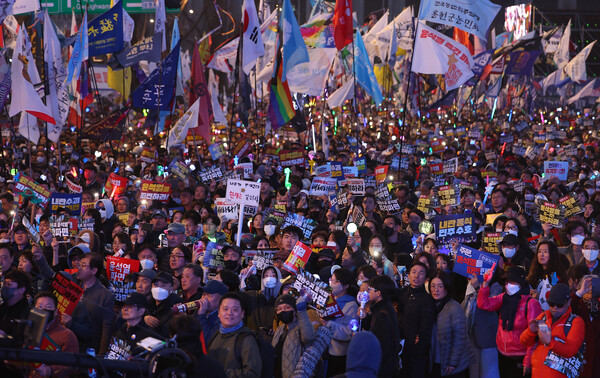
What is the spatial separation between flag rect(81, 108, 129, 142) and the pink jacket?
11447 millimetres

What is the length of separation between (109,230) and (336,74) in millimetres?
18708

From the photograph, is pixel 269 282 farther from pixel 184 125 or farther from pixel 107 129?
pixel 107 129

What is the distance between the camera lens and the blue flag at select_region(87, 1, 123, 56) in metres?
18.7

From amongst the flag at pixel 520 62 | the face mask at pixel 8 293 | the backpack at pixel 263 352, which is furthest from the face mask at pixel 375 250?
the flag at pixel 520 62

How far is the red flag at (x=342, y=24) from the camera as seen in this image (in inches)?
762

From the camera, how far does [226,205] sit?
11.7 meters

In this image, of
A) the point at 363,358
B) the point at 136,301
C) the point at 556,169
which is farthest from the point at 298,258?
the point at 556,169

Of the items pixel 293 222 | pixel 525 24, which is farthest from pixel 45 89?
pixel 525 24

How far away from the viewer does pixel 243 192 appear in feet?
36.0

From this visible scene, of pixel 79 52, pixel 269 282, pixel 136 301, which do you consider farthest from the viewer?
pixel 79 52

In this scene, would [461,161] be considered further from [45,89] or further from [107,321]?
[107,321]

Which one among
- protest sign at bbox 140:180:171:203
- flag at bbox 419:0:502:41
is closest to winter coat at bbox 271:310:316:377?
protest sign at bbox 140:180:171:203

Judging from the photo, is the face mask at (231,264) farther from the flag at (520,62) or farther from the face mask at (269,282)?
the flag at (520,62)

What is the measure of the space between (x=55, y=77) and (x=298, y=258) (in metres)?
10.6
